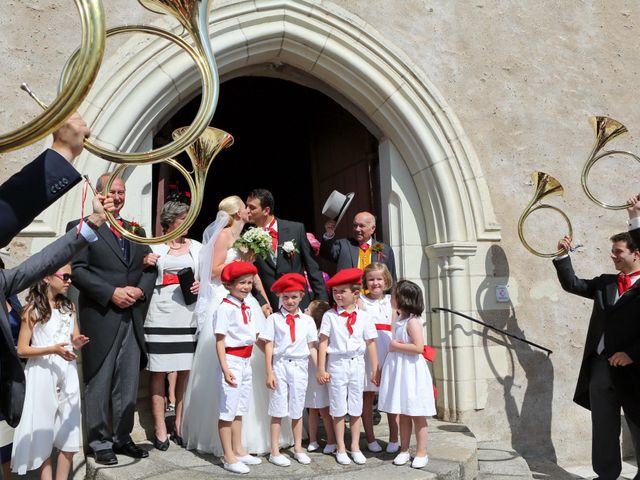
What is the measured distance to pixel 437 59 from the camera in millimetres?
5766

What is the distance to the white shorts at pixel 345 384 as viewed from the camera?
416 cm

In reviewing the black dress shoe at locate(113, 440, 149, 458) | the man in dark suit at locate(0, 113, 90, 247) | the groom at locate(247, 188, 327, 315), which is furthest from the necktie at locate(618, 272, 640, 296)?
the man in dark suit at locate(0, 113, 90, 247)

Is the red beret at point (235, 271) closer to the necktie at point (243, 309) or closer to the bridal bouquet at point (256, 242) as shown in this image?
the necktie at point (243, 309)

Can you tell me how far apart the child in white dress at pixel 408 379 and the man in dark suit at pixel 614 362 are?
4.65 feet

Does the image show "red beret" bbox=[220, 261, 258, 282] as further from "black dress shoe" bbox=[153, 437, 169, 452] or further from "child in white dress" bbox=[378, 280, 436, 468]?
"black dress shoe" bbox=[153, 437, 169, 452]

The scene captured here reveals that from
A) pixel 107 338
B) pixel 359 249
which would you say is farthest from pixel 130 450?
pixel 359 249

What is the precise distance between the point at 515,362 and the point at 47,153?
489cm

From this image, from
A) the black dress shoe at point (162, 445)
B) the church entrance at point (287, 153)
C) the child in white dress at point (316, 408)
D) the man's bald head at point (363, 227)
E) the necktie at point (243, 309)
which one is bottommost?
the black dress shoe at point (162, 445)

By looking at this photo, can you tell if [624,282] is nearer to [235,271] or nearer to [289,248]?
[289,248]

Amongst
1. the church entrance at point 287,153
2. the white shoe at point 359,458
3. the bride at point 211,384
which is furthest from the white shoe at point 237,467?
the church entrance at point 287,153

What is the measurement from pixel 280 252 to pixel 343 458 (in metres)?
1.62

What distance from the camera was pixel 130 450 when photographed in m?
4.18

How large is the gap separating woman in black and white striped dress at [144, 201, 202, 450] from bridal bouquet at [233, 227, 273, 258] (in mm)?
393

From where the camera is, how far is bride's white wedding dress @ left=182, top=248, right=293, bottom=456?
4.27m
